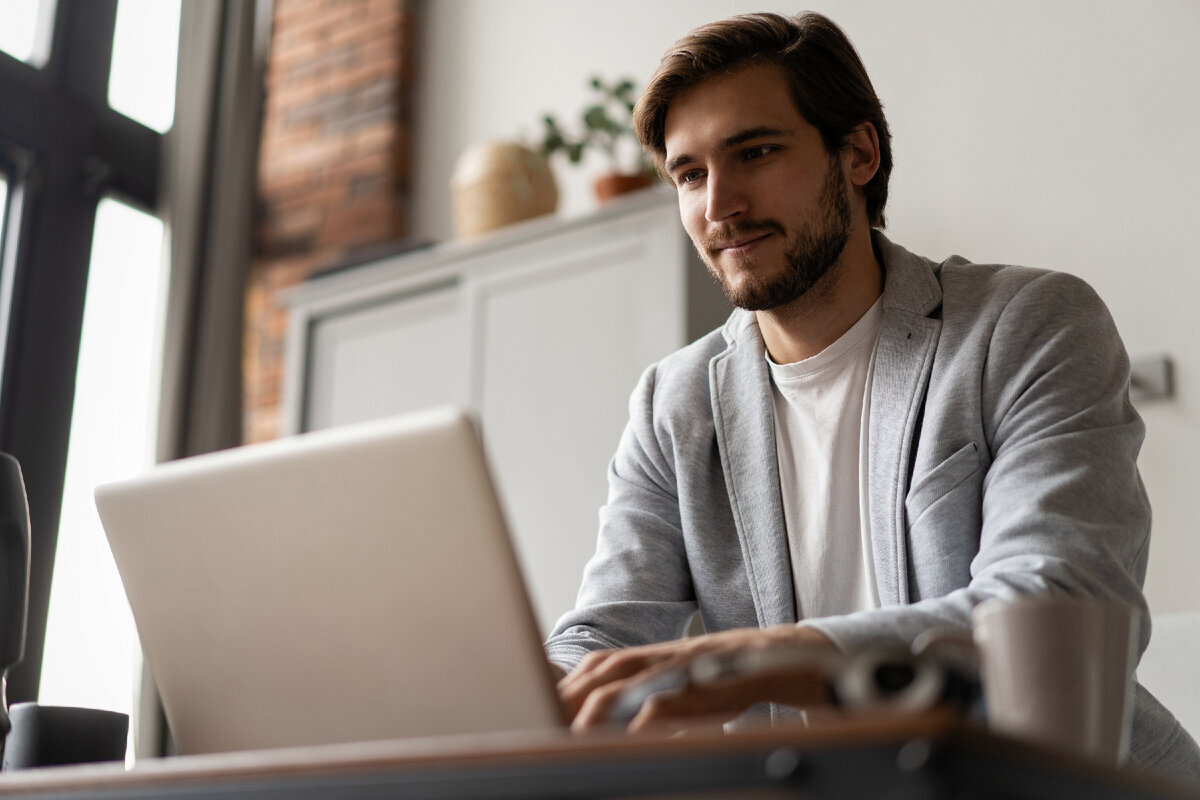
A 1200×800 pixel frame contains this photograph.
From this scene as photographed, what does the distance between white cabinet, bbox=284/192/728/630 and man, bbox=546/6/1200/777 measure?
37.0 inches

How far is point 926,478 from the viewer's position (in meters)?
1.42

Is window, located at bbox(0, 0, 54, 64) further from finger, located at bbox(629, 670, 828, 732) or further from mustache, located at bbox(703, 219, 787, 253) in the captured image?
finger, located at bbox(629, 670, 828, 732)

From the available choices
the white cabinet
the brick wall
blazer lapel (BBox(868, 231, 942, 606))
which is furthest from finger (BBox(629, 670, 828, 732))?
the brick wall

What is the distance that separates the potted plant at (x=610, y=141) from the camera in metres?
3.02

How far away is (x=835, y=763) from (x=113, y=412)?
3133 mm

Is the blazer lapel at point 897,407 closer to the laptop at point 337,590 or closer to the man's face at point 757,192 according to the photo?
the man's face at point 757,192

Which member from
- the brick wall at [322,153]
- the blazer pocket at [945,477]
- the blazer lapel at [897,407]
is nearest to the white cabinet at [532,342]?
the brick wall at [322,153]

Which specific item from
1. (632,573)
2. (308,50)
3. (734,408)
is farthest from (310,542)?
(308,50)

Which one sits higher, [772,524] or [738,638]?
[772,524]

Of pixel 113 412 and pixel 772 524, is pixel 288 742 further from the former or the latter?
pixel 113 412

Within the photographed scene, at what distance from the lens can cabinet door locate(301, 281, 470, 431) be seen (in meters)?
3.12

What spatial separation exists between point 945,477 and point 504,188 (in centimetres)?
199

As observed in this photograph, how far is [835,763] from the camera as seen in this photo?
53 centimetres

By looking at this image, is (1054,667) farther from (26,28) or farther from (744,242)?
(26,28)
